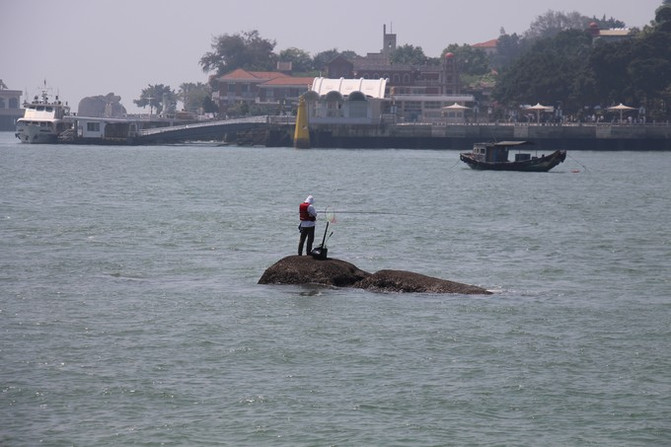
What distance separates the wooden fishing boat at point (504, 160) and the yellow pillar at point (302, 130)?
154 ft

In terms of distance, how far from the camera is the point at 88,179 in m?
82.9

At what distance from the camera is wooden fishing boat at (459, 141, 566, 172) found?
9556cm

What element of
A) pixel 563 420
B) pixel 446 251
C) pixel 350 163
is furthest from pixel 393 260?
pixel 350 163

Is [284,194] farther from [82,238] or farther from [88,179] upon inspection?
[82,238]

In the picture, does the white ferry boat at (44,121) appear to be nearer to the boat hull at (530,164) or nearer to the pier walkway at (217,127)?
the pier walkway at (217,127)

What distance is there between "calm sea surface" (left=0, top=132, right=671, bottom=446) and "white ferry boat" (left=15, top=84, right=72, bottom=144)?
111868 mm

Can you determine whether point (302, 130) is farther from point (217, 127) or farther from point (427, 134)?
point (427, 134)

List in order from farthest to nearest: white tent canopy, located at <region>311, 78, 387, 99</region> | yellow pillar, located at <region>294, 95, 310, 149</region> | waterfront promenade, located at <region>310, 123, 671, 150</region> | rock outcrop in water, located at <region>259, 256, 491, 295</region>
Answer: white tent canopy, located at <region>311, 78, 387, 99</region> → yellow pillar, located at <region>294, 95, 310, 149</region> → waterfront promenade, located at <region>310, 123, 671, 150</region> → rock outcrop in water, located at <region>259, 256, 491, 295</region>

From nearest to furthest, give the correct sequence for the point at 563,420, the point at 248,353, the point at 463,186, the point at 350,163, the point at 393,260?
the point at 563,420 < the point at 248,353 < the point at 393,260 < the point at 463,186 < the point at 350,163

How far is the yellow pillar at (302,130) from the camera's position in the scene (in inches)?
5709

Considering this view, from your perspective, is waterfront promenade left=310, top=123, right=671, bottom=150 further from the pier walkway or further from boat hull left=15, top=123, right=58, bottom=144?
boat hull left=15, top=123, right=58, bottom=144

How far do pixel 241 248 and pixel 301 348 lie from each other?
16.5 metres

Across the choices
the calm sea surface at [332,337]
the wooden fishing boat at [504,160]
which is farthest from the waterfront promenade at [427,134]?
the calm sea surface at [332,337]

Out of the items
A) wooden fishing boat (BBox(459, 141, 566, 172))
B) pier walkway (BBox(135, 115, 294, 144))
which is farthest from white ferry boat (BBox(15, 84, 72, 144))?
wooden fishing boat (BBox(459, 141, 566, 172))
